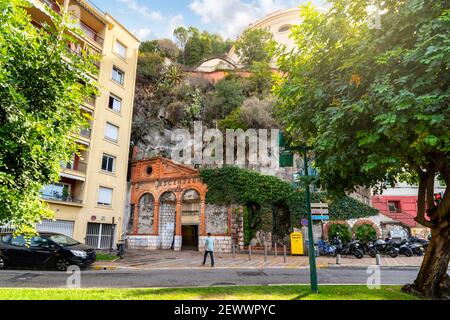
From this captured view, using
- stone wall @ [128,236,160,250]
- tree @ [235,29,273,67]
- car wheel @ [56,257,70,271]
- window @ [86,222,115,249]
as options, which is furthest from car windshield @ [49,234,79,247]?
tree @ [235,29,273,67]

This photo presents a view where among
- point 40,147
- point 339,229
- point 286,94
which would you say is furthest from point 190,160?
point 40,147

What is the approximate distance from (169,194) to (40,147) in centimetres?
2092

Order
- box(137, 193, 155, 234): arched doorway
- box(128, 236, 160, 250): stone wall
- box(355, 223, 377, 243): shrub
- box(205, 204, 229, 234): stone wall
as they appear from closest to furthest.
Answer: box(355, 223, 377, 243): shrub
box(205, 204, 229, 234): stone wall
box(128, 236, 160, 250): stone wall
box(137, 193, 155, 234): arched doorway

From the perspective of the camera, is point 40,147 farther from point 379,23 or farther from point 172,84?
point 172,84

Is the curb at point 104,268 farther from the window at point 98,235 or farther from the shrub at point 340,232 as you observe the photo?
the shrub at point 340,232

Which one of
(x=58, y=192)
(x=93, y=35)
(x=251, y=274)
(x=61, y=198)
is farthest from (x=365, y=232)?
(x=93, y=35)

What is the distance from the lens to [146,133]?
32.0m

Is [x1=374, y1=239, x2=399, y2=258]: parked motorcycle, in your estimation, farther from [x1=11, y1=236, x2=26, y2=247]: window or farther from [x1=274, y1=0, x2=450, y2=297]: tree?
[x1=11, y1=236, x2=26, y2=247]: window

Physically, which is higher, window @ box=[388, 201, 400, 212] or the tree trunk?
window @ box=[388, 201, 400, 212]

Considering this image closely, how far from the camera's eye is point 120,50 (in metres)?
26.3

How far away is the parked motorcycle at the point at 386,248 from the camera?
1834cm

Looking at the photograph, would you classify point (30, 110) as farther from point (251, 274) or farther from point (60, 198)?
point (60, 198)

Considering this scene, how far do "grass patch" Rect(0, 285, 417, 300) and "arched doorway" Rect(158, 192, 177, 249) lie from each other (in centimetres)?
1822

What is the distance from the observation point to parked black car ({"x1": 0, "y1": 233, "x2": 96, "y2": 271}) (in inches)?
491
